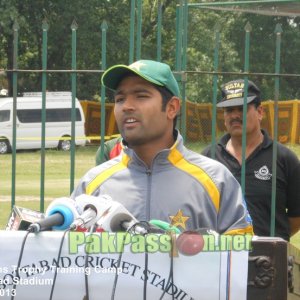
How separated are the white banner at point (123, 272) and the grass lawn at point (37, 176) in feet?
30.1

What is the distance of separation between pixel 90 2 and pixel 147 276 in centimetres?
3222

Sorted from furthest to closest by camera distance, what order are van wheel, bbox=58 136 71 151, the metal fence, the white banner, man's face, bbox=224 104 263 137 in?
van wheel, bbox=58 136 71 151 → man's face, bbox=224 104 263 137 → the metal fence → the white banner

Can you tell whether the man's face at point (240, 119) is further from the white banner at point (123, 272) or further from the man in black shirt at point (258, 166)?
the white banner at point (123, 272)

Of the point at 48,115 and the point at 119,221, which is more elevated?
the point at 119,221

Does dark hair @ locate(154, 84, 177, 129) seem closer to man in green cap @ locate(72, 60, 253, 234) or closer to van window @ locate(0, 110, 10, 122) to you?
man in green cap @ locate(72, 60, 253, 234)

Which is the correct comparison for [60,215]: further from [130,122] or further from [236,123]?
[236,123]

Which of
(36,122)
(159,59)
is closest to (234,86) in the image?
(159,59)

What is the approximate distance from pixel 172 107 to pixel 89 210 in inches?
29.3

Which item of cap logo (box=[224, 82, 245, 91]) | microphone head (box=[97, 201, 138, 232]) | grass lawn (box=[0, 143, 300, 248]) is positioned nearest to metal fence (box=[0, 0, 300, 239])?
cap logo (box=[224, 82, 245, 91])

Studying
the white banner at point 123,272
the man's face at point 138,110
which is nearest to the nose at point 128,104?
the man's face at point 138,110

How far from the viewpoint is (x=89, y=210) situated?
2500 millimetres

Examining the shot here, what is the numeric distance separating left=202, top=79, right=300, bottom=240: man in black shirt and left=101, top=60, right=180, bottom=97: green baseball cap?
7.30 feet

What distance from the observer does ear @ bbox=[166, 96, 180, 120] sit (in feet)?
10.2

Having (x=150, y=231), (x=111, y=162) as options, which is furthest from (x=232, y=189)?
(x=150, y=231)
